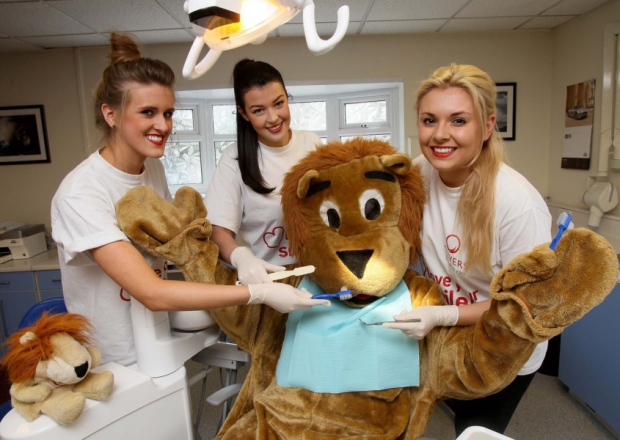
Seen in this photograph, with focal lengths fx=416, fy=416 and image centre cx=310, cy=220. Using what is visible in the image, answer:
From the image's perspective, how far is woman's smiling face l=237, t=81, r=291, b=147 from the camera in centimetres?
127

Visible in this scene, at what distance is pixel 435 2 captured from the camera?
96.6 inches

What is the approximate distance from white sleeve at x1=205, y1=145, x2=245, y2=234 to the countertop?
197cm

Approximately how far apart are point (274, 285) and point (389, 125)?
9.60 ft

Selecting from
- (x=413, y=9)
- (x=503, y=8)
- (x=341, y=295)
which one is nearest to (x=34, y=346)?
(x=341, y=295)

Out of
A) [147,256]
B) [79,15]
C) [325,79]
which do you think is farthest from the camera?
[325,79]

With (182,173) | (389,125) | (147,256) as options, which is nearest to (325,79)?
(389,125)

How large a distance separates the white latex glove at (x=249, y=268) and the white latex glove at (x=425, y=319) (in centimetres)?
34

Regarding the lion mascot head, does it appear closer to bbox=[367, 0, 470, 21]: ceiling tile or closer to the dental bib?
the dental bib

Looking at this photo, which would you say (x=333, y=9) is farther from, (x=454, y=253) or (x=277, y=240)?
(x=454, y=253)

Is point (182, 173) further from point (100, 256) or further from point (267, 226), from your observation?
point (100, 256)

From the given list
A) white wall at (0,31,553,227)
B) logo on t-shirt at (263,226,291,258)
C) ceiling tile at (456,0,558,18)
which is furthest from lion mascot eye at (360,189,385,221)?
white wall at (0,31,553,227)

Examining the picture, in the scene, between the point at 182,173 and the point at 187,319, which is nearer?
the point at 187,319

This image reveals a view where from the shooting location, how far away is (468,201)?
101 cm

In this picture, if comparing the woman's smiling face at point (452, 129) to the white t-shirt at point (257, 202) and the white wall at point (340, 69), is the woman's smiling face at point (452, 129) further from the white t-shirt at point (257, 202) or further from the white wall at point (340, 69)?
the white wall at point (340, 69)
